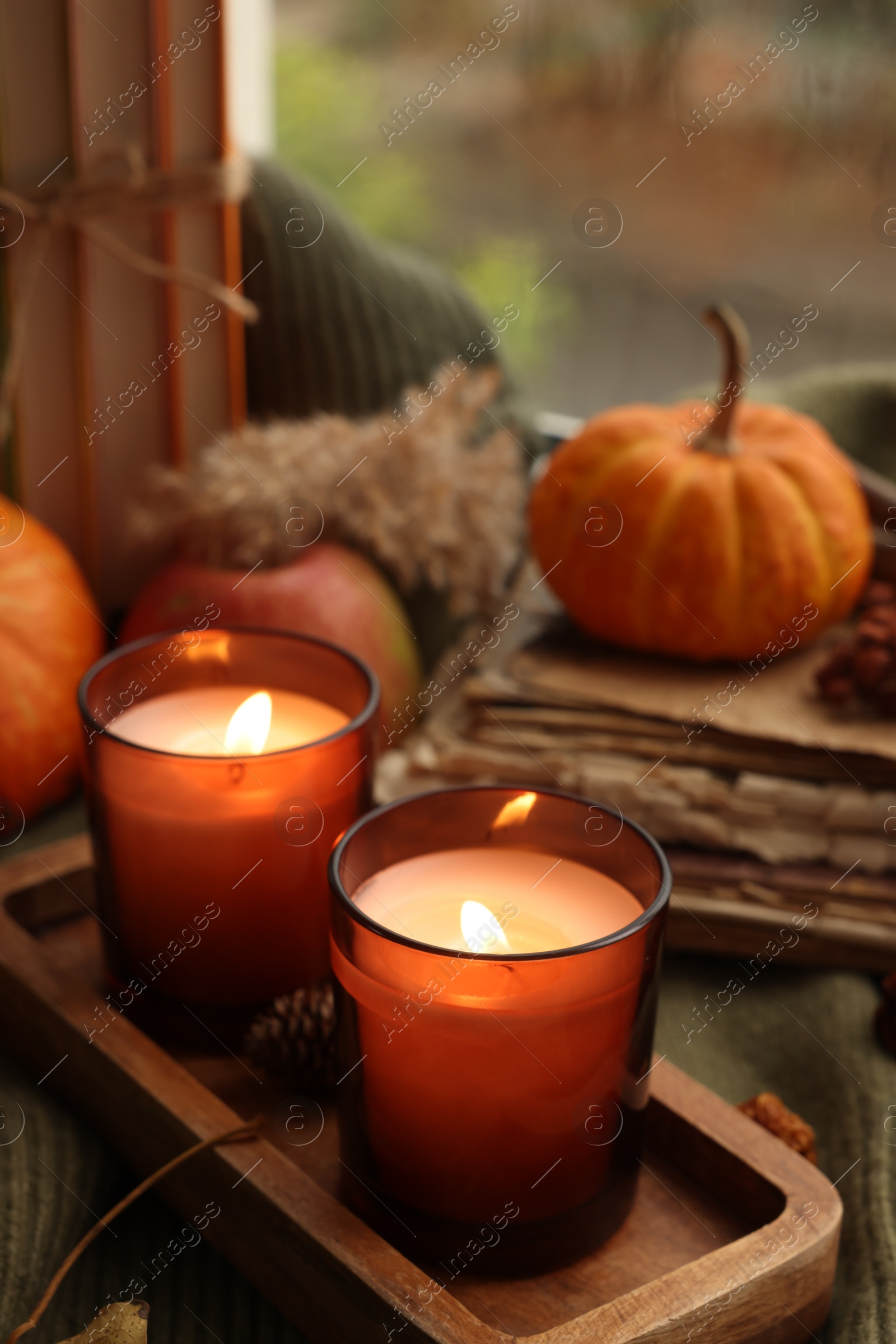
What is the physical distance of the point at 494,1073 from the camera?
16.7 inches

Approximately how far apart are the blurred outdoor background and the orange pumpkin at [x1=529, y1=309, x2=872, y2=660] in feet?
1.13

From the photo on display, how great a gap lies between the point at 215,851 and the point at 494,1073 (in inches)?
6.7

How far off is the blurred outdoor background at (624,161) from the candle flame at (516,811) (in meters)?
0.77

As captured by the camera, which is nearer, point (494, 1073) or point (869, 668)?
point (494, 1073)

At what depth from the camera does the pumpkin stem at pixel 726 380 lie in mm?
848

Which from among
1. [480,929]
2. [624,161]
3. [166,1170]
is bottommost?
[624,161]

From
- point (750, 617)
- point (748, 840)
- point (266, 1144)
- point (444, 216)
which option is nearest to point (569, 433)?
point (750, 617)

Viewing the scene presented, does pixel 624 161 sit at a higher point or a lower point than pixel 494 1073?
lower

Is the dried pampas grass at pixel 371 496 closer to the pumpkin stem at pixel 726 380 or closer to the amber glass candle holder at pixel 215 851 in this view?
the pumpkin stem at pixel 726 380

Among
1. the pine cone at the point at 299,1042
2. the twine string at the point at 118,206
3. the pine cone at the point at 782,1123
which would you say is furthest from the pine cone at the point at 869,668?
the twine string at the point at 118,206

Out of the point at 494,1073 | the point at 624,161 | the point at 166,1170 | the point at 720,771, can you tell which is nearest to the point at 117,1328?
the point at 166,1170

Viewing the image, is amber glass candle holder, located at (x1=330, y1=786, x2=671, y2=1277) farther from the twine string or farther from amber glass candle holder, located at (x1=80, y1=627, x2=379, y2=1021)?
the twine string

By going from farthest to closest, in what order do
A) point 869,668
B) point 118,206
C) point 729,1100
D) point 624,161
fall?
point 624,161
point 118,206
point 869,668
point 729,1100

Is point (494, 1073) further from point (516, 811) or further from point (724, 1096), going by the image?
point (724, 1096)
